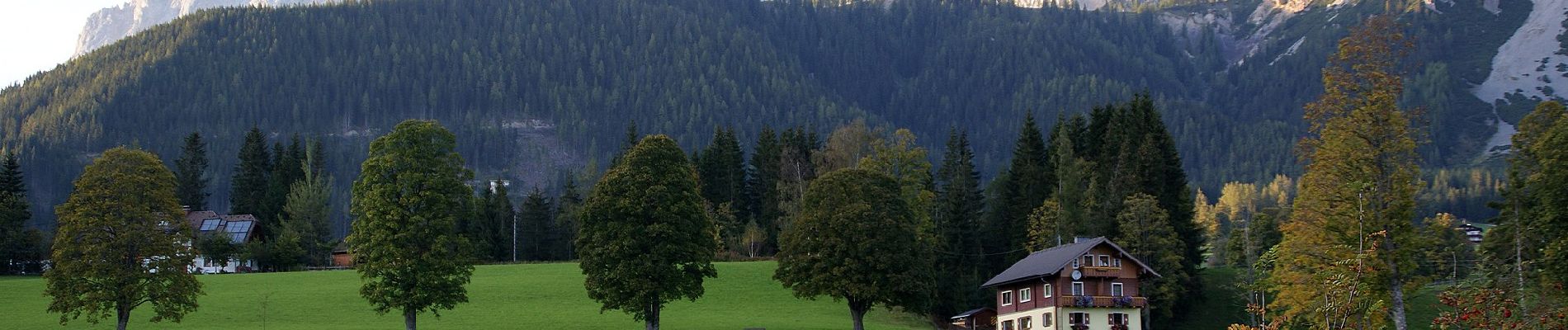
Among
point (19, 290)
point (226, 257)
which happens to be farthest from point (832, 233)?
point (226, 257)

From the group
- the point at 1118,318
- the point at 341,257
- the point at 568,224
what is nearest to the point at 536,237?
the point at 568,224

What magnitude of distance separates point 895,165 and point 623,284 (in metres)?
40.3

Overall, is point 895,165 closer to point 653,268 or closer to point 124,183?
point 653,268

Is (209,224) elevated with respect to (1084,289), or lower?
elevated

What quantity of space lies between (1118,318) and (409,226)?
41.5 meters

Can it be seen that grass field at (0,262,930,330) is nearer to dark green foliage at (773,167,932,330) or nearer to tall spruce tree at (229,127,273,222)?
dark green foliage at (773,167,932,330)

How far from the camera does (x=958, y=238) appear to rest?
4267 inches

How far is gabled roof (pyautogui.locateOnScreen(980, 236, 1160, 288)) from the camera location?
82.7 m

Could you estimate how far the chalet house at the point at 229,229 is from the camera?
123625 millimetres

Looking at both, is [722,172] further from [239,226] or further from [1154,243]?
[1154,243]

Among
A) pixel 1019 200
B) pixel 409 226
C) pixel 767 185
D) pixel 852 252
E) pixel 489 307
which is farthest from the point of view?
pixel 767 185

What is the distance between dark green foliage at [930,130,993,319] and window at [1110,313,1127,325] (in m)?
12.5

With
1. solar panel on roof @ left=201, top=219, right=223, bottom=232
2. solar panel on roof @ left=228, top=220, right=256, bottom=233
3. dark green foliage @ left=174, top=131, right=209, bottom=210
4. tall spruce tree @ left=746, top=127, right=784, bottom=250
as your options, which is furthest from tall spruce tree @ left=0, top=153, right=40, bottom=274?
tall spruce tree @ left=746, top=127, right=784, bottom=250

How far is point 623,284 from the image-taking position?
230 feet
